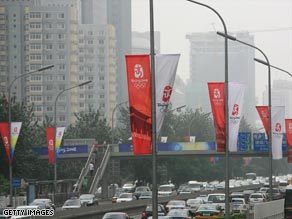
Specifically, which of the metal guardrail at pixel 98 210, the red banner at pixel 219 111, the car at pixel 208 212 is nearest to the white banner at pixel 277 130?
the car at pixel 208 212

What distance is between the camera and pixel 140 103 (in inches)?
1233

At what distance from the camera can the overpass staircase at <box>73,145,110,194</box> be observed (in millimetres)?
94156

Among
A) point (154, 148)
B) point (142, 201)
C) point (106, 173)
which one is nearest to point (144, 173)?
point (106, 173)

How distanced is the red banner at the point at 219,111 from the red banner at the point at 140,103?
14.5 metres

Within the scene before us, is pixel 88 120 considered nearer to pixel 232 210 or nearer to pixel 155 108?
pixel 232 210

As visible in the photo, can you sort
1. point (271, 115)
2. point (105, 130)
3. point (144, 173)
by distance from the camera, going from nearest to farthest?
1. point (271, 115)
2. point (144, 173)
3. point (105, 130)

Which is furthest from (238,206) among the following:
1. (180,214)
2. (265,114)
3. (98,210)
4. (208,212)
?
(180,214)

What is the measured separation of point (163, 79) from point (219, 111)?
48.5 feet

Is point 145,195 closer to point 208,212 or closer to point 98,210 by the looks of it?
point 98,210

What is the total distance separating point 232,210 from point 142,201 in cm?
1563

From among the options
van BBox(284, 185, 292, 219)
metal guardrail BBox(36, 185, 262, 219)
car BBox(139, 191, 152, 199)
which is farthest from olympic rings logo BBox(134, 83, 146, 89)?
car BBox(139, 191, 152, 199)

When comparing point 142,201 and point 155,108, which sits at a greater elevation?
point 155,108

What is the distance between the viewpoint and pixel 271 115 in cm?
5975

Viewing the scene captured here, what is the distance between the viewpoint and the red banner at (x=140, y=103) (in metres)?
31.3
